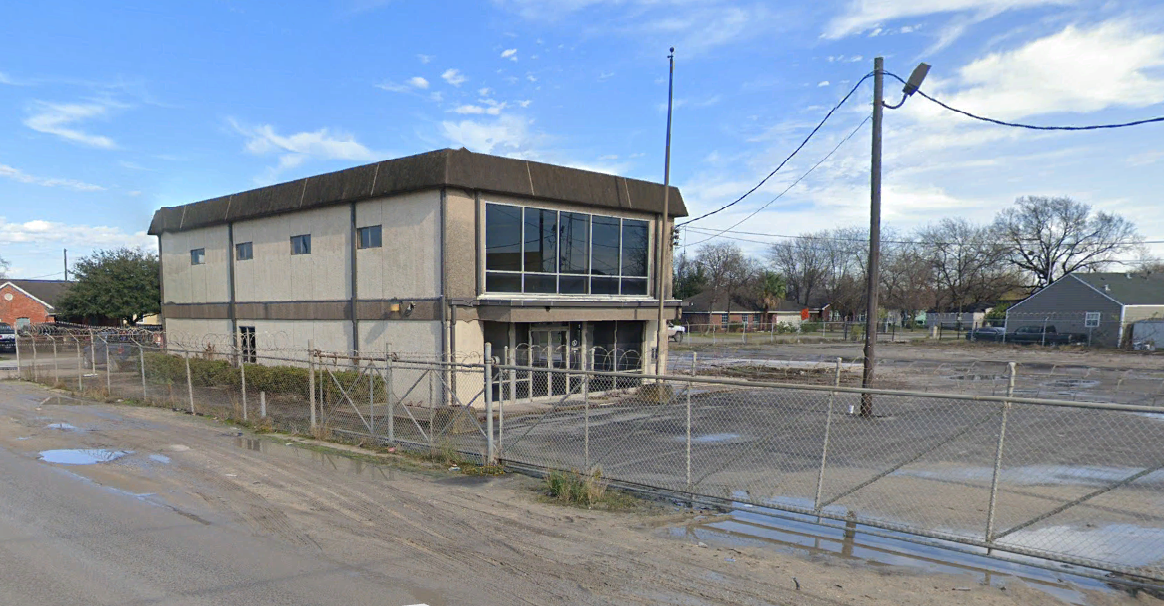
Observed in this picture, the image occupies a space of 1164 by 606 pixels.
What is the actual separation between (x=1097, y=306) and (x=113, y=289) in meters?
71.5

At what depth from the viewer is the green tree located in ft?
141

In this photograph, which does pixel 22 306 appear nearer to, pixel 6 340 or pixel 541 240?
pixel 6 340

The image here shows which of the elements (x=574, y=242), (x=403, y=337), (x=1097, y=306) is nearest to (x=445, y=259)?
(x=403, y=337)

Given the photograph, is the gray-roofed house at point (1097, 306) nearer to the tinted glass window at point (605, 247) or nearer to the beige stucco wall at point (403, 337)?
the tinted glass window at point (605, 247)

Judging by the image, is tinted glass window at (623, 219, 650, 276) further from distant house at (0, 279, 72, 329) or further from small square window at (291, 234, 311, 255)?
distant house at (0, 279, 72, 329)

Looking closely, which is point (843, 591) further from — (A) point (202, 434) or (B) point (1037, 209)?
(B) point (1037, 209)

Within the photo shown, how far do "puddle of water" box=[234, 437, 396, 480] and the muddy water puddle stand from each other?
4.95 meters

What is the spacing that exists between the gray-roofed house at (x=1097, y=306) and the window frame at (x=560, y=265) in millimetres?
40646

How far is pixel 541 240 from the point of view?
17.5 metres

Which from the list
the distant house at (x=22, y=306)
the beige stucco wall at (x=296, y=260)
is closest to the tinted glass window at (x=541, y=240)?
the beige stucco wall at (x=296, y=260)

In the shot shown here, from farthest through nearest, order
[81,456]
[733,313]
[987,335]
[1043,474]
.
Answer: [733,313] → [987,335] → [81,456] → [1043,474]

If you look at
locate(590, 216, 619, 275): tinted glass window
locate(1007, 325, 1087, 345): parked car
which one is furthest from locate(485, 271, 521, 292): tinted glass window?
locate(1007, 325, 1087, 345): parked car

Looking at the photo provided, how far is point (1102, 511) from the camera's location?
7273 mm

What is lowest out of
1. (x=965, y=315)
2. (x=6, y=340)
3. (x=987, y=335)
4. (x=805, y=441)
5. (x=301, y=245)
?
(x=6, y=340)
